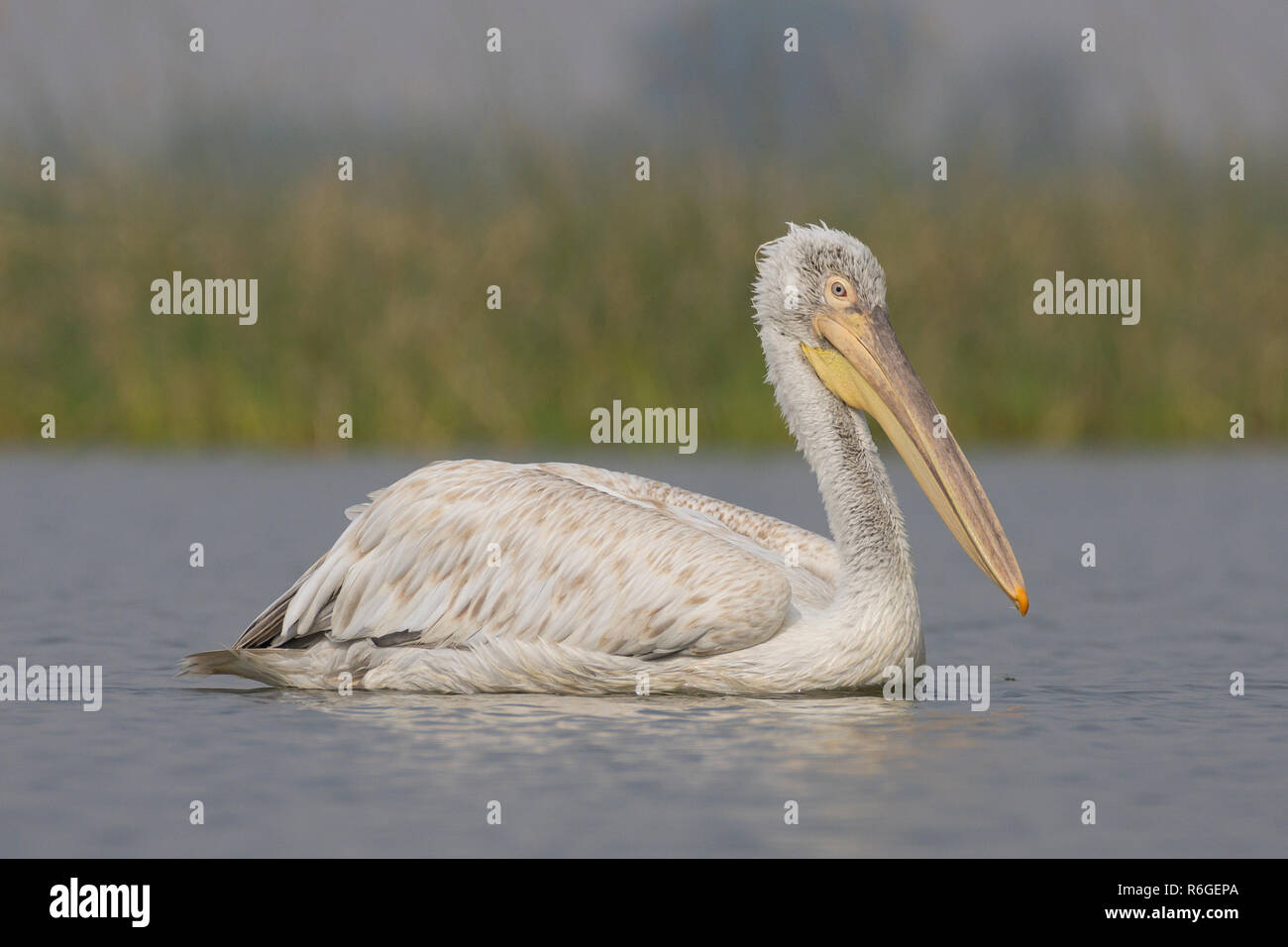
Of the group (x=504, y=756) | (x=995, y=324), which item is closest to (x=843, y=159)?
(x=995, y=324)

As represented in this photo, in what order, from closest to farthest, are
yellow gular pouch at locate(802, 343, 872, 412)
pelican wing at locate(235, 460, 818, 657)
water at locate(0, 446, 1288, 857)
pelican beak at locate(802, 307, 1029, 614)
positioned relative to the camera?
water at locate(0, 446, 1288, 857) → pelican wing at locate(235, 460, 818, 657) → pelican beak at locate(802, 307, 1029, 614) → yellow gular pouch at locate(802, 343, 872, 412)

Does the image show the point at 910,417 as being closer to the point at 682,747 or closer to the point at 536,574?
the point at 536,574

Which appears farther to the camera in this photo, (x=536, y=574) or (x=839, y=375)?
(x=839, y=375)

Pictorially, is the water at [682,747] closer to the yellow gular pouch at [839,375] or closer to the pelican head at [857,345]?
the pelican head at [857,345]

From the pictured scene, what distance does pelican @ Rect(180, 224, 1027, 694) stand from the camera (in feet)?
24.8

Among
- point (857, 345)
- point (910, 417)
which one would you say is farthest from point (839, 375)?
point (910, 417)

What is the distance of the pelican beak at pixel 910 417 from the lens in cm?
777

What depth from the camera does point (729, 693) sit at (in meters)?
7.64

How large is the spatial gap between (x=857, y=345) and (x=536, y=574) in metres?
1.50

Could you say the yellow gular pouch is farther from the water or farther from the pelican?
the water

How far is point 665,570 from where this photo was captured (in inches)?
297

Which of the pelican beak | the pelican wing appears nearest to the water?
the pelican wing

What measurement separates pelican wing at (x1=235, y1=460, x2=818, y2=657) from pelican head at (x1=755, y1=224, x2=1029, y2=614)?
657 mm

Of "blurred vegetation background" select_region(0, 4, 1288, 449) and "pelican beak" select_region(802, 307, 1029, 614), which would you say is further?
"blurred vegetation background" select_region(0, 4, 1288, 449)
